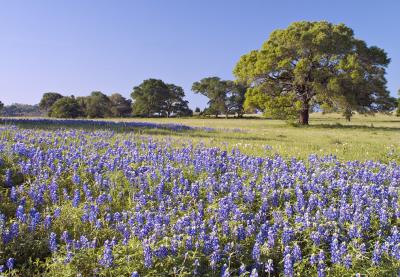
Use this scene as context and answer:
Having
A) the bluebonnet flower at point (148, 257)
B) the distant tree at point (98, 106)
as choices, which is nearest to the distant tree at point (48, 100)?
the distant tree at point (98, 106)

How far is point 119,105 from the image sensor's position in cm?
9644

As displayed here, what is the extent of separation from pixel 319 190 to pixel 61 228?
15.1 feet

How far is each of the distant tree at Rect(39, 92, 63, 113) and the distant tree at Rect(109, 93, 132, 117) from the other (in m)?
19.5

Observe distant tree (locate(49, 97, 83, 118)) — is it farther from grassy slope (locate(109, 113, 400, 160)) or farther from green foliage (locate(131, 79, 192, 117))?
grassy slope (locate(109, 113, 400, 160))

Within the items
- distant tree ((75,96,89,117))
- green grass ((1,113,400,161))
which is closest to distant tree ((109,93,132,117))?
distant tree ((75,96,89,117))

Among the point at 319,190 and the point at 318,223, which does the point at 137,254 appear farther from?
the point at 319,190

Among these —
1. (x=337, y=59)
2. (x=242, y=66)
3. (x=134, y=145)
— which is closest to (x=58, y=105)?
(x=242, y=66)

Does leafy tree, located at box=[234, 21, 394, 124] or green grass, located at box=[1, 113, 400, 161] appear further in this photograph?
leafy tree, located at box=[234, 21, 394, 124]

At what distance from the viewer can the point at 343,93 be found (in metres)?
37.5

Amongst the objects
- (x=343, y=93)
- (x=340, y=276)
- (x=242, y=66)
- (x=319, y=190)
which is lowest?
(x=340, y=276)

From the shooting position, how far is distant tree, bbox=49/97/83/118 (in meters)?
78.6

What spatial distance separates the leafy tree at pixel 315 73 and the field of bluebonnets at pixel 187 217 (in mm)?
29542

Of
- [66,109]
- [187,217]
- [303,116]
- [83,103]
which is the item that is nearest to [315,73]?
[303,116]

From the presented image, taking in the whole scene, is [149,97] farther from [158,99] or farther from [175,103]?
[175,103]
